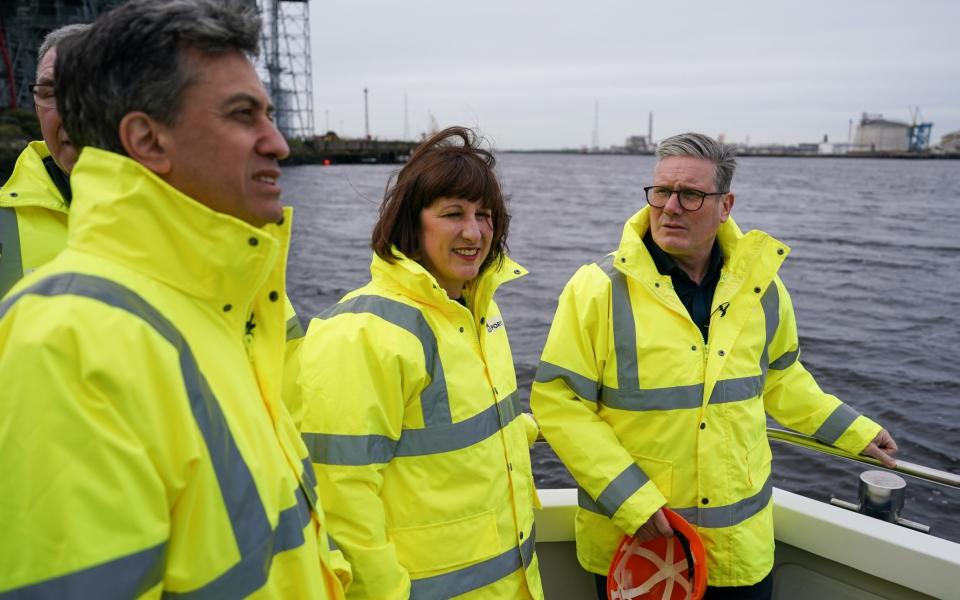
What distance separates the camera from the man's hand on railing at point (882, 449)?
8.87 feet

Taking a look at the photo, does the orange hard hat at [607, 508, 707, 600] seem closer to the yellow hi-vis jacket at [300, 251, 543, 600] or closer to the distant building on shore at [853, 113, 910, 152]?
the yellow hi-vis jacket at [300, 251, 543, 600]

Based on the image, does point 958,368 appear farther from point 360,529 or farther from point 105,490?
point 105,490

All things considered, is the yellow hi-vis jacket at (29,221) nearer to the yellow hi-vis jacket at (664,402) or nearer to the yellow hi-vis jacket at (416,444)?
the yellow hi-vis jacket at (416,444)

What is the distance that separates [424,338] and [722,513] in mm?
1296

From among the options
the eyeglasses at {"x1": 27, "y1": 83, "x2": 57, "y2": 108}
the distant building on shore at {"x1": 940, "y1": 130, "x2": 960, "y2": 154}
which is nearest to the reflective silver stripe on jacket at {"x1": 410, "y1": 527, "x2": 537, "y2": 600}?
the eyeglasses at {"x1": 27, "y1": 83, "x2": 57, "y2": 108}

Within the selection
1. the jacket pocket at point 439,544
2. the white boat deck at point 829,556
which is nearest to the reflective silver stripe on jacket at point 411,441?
the jacket pocket at point 439,544

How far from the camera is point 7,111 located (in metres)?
24.7

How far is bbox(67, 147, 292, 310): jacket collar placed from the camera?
105 centimetres

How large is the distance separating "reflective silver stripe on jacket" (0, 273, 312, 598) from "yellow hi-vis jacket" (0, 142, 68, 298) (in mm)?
1483

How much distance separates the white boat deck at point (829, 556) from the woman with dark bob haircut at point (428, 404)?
88 cm

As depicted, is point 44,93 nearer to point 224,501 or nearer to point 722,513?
point 224,501

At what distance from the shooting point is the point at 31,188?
2.22m

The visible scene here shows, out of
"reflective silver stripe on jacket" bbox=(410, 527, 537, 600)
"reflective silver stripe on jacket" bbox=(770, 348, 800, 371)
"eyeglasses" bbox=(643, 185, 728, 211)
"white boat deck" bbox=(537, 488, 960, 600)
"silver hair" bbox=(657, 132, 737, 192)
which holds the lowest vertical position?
"white boat deck" bbox=(537, 488, 960, 600)

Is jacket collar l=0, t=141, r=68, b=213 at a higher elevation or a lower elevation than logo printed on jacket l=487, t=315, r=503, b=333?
higher
